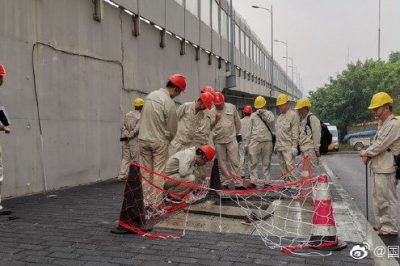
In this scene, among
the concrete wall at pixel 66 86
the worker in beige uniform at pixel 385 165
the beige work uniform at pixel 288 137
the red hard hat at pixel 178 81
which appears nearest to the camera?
the worker in beige uniform at pixel 385 165

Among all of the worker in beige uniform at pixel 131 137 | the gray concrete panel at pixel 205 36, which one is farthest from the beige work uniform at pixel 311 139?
the gray concrete panel at pixel 205 36

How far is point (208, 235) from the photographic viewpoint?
17.4 feet

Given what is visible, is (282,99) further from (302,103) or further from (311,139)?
(311,139)

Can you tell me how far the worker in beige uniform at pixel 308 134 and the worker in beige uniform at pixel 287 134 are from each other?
6.7 inches

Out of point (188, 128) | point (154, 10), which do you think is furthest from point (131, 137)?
point (154, 10)

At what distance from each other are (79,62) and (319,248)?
6.91 meters

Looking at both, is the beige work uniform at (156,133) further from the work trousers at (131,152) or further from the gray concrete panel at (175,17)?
the gray concrete panel at (175,17)

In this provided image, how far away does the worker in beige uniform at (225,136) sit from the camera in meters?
9.30

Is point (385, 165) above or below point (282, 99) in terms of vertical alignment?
below

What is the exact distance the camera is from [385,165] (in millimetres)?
5801

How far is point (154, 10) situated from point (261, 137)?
6.38 metres

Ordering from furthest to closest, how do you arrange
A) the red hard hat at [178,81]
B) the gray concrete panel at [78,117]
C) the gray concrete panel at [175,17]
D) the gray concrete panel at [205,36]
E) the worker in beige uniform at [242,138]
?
1. the gray concrete panel at [205,36]
2. the gray concrete panel at [175,17]
3. the worker in beige uniform at [242,138]
4. the gray concrete panel at [78,117]
5. the red hard hat at [178,81]

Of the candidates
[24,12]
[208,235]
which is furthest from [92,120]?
[208,235]

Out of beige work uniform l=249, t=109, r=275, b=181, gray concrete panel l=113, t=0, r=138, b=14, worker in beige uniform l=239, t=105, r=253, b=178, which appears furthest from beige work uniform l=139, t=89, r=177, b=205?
worker in beige uniform l=239, t=105, r=253, b=178
